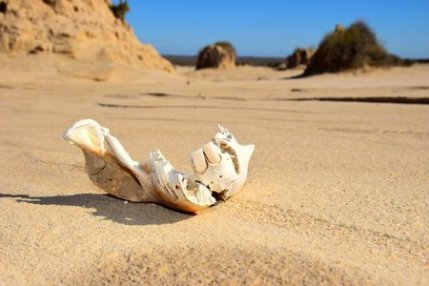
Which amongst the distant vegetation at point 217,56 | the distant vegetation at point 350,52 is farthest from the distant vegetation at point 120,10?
the distant vegetation at point 217,56

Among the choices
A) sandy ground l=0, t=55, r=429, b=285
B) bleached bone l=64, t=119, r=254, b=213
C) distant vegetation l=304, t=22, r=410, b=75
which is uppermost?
distant vegetation l=304, t=22, r=410, b=75

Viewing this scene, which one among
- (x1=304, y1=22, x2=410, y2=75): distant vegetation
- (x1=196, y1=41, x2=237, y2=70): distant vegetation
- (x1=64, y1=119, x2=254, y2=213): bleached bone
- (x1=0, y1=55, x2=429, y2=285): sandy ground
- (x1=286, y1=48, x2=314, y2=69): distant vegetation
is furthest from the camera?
(x1=286, y1=48, x2=314, y2=69): distant vegetation

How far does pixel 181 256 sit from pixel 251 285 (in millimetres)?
339

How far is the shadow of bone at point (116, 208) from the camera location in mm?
2385

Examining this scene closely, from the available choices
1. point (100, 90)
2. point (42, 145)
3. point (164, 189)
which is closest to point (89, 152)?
point (164, 189)

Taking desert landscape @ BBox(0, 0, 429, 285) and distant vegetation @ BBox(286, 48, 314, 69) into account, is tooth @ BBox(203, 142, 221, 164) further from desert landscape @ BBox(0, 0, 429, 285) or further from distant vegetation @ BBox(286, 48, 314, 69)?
distant vegetation @ BBox(286, 48, 314, 69)

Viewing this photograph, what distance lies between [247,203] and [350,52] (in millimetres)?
11884

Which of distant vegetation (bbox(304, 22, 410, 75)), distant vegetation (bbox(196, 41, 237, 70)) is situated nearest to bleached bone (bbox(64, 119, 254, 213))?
distant vegetation (bbox(304, 22, 410, 75))

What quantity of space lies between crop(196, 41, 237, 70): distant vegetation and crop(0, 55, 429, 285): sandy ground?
786 inches

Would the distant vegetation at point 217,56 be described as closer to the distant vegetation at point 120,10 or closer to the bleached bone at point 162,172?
the distant vegetation at point 120,10

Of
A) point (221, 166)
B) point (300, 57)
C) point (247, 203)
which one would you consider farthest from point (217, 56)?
point (221, 166)

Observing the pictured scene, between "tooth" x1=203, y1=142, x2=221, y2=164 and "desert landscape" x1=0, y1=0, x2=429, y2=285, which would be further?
"tooth" x1=203, y1=142, x2=221, y2=164

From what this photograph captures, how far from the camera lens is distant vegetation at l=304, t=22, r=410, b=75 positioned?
13609 millimetres

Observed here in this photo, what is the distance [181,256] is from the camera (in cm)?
201
